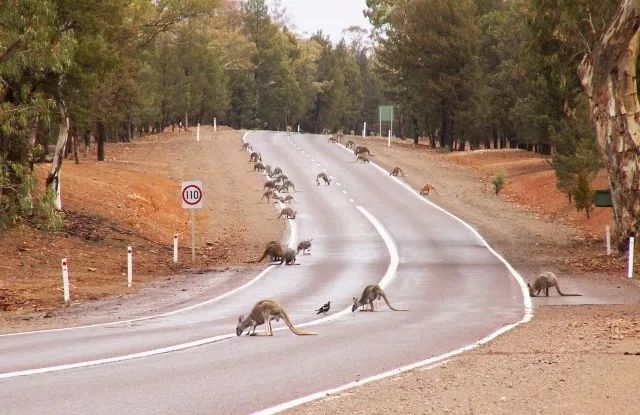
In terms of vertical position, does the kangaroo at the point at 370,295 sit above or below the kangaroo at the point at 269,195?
below

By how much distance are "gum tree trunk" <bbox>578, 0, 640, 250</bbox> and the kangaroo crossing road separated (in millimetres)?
4346

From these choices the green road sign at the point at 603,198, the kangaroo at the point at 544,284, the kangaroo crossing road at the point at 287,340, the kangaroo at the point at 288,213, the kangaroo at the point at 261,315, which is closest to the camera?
the kangaroo crossing road at the point at 287,340

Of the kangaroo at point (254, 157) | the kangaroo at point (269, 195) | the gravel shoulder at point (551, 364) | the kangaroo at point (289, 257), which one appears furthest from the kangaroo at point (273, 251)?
the kangaroo at point (254, 157)

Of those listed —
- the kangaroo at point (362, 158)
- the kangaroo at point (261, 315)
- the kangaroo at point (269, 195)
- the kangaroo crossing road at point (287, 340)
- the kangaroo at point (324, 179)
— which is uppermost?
the kangaroo at point (362, 158)

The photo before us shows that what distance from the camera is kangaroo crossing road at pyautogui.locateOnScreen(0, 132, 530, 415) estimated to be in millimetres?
11078

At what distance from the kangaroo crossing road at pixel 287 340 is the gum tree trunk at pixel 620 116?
435 centimetres

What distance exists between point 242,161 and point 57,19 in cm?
3873

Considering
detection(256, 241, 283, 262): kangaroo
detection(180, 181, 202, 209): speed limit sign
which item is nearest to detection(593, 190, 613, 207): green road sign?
detection(256, 241, 283, 262): kangaroo

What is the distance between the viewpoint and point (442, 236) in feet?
130

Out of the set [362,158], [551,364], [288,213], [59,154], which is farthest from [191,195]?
[362,158]

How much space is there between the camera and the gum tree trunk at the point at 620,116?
31.9 meters

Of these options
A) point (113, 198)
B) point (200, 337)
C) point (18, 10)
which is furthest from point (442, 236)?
point (200, 337)

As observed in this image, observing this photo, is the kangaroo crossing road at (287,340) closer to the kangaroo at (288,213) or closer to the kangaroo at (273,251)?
the kangaroo at (273,251)

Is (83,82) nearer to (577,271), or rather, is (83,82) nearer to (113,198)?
(113,198)
